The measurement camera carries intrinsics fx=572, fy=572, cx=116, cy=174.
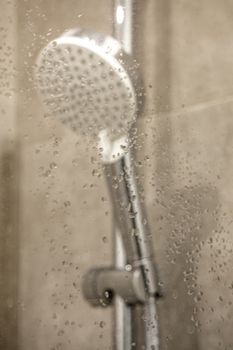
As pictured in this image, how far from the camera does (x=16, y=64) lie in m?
0.82

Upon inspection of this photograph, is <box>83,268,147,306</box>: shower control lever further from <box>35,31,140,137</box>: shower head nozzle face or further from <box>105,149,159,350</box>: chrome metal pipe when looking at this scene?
<box>35,31,140,137</box>: shower head nozzle face

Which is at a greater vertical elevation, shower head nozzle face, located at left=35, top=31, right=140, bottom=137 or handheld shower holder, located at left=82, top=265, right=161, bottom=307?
shower head nozzle face, located at left=35, top=31, right=140, bottom=137

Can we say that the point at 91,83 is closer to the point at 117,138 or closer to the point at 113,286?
the point at 117,138

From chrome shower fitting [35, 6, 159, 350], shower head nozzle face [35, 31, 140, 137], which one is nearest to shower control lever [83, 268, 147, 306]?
chrome shower fitting [35, 6, 159, 350]

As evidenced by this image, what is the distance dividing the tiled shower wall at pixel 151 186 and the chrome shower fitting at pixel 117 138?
0.6 inches

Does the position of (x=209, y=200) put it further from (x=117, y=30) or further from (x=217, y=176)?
(x=117, y=30)

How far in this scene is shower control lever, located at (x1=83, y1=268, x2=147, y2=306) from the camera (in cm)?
70

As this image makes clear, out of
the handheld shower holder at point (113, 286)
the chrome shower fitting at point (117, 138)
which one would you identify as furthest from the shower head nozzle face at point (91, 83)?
the handheld shower holder at point (113, 286)

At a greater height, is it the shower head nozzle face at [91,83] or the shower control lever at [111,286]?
the shower head nozzle face at [91,83]

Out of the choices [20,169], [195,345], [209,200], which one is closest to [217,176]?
[209,200]

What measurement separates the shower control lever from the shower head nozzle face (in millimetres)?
177

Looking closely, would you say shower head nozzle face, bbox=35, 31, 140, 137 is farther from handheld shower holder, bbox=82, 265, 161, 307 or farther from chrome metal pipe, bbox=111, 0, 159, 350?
handheld shower holder, bbox=82, 265, 161, 307

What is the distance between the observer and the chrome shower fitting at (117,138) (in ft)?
2.31

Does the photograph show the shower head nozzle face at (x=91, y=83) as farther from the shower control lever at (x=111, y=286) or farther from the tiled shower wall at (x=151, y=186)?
the shower control lever at (x=111, y=286)
